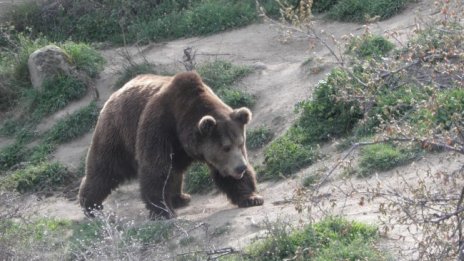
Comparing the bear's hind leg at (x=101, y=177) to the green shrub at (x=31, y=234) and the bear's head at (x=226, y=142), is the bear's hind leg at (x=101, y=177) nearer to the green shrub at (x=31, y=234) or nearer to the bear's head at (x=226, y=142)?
the green shrub at (x=31, y=234)

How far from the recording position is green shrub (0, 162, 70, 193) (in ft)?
41.3

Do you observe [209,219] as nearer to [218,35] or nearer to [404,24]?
[404,24]

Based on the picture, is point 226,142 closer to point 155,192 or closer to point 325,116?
point 155,192

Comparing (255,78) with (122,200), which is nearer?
(122,200)

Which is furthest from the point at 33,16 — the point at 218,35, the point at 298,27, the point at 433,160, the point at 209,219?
the point at 298,27

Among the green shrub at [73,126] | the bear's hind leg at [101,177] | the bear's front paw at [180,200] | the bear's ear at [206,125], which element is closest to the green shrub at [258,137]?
the bear's front paw at [180,200]

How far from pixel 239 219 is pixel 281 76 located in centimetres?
402

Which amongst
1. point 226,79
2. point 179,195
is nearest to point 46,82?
point 226,79

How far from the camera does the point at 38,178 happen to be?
12695 millimetres

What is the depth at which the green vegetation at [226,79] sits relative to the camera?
12727 mm

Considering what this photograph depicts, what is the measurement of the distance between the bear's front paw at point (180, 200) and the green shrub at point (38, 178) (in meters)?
2.28

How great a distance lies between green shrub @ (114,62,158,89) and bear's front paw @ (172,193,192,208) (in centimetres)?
326

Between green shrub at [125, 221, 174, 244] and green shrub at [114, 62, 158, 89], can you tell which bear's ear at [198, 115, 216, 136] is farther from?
green shrub at [114, 62, 158, 89]

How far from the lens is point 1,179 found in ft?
41.4
